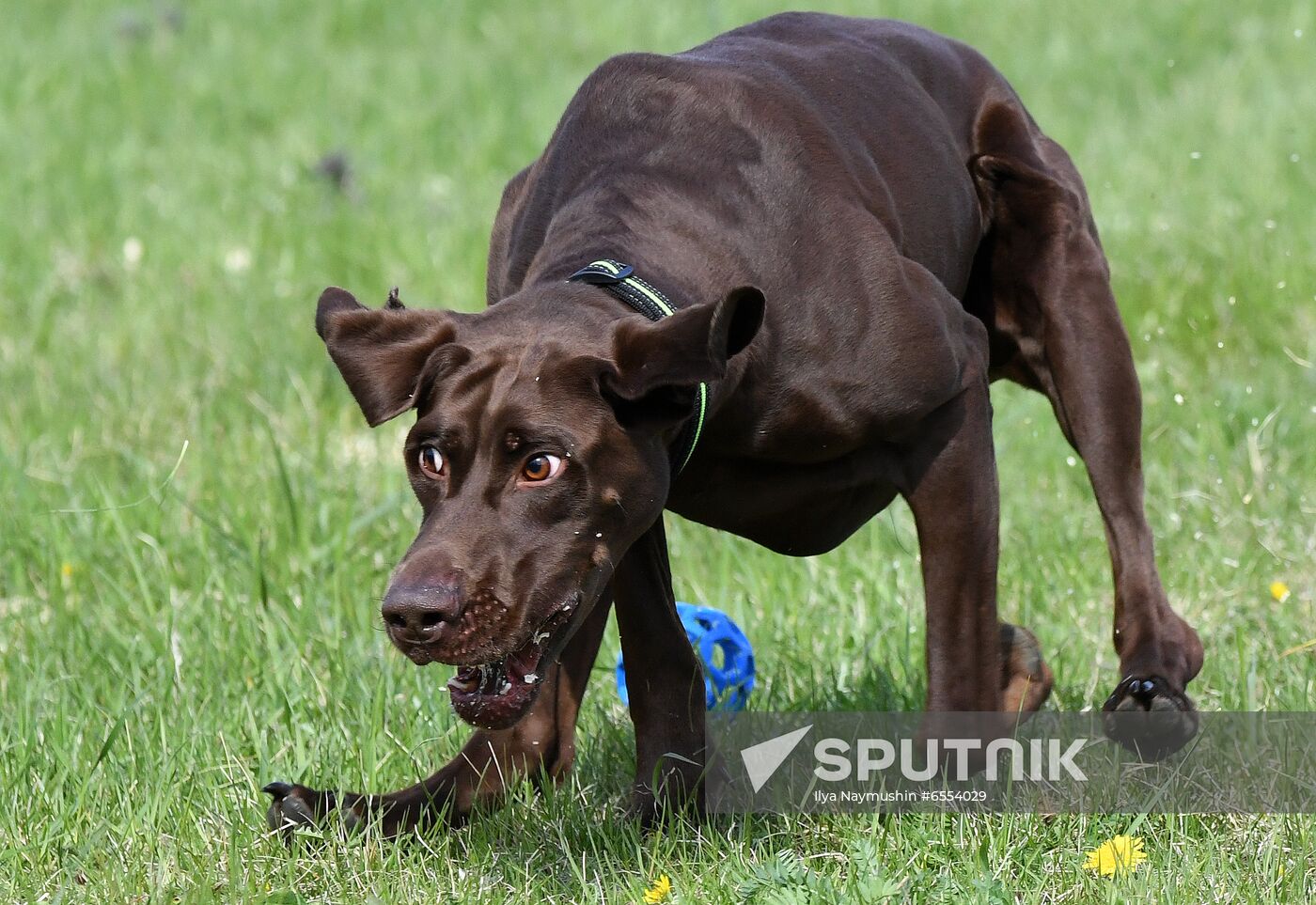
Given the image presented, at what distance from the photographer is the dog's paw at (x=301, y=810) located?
3.30 meters

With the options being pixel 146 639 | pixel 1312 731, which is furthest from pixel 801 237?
pixel 146 639

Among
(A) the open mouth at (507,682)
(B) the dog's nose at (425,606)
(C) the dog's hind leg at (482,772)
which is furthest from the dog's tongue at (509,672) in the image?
(C) the dog's hind leg at (482,772)

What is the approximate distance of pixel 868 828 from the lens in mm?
3238

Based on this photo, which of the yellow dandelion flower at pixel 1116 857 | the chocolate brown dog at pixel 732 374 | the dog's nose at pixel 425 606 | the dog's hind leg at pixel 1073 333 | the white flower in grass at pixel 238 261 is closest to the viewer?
the dog's nose at pixel 425 606

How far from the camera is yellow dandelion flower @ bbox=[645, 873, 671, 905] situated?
3045 millimetres

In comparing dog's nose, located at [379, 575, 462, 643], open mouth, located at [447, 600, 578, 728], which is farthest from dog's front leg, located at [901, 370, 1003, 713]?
dog's nose, located at [379, 575, 462, 643]

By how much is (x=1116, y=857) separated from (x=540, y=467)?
117cm

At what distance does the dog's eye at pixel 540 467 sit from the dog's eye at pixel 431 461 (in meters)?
0.14

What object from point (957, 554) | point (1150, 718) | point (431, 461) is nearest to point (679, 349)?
point (431, 461)

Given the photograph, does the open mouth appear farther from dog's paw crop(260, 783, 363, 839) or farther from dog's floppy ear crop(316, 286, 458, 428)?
dog's paw crop(260, 783, 363, 839)

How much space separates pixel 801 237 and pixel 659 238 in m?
0.28

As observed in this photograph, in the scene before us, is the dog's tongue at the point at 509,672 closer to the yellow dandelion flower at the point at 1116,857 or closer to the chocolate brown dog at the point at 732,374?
the chocolate brown dog at the point at 732,374

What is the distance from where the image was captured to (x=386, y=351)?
2.97 meters

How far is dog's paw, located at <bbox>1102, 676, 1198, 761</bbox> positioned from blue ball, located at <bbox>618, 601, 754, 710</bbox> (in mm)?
810
